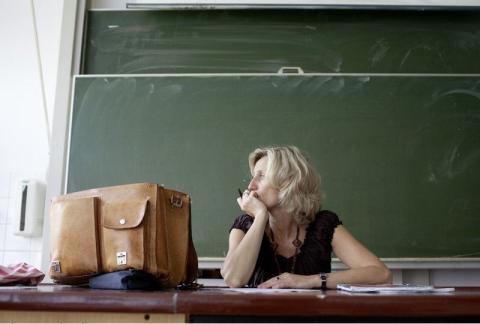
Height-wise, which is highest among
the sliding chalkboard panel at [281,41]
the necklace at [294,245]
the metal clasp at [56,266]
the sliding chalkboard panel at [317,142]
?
the sliding chalkboard panel at [281,41]

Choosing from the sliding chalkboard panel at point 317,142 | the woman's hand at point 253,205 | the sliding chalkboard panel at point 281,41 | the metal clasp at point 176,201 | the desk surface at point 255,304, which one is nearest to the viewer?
the desk surface at point 255,304

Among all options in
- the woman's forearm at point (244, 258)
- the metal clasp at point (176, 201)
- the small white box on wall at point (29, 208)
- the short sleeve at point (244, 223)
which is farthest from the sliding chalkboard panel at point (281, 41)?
the metal clasp at point (176, 201)

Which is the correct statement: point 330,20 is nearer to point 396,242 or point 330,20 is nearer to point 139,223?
point 396,242

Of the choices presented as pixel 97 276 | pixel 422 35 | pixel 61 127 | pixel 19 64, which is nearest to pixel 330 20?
pixel 422 35

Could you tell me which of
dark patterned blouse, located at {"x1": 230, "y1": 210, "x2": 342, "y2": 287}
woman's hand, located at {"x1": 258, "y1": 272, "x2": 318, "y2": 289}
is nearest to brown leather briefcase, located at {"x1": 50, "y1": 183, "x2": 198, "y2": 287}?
woman's hand, located at {"x1": 258, "y1": 272, "x2": 318, "y2": 289}

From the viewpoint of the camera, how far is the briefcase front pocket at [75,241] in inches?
52.1

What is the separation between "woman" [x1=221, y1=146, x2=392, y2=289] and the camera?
1.77 metres

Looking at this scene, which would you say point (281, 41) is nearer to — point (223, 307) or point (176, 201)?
point (176, 201)

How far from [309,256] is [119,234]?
0.80 metres

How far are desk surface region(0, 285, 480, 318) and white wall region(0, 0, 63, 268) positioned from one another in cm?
192

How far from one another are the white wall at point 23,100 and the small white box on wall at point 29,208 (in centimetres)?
5

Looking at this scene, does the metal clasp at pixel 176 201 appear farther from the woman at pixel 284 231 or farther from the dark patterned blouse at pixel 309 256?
the dark patterned blouse at pixel 309 256

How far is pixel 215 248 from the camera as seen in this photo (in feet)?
8.20

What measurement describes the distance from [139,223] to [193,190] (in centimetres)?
126
